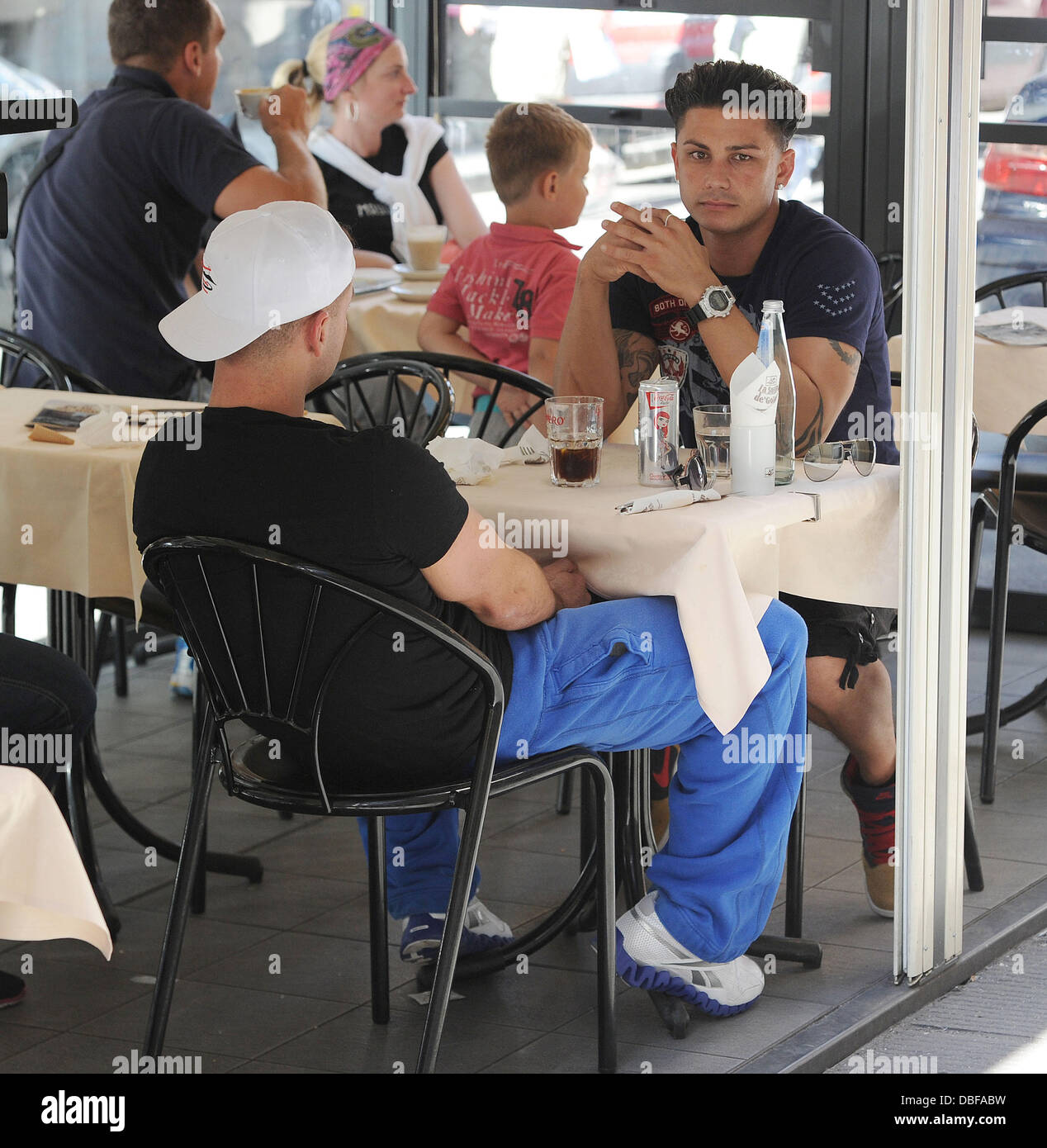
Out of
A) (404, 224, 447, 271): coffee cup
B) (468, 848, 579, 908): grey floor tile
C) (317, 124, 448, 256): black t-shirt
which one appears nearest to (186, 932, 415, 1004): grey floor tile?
(468, 848, 579, 908): grey floor tile

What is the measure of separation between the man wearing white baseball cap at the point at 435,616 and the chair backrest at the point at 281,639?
0.03 feet

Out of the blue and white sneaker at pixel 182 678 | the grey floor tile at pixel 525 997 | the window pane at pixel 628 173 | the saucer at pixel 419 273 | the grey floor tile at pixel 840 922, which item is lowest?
the grey floor tile at pixel 525 997

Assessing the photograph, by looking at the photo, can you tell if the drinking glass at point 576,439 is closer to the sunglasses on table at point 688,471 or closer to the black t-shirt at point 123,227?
the sunglasses on table at point 688,471

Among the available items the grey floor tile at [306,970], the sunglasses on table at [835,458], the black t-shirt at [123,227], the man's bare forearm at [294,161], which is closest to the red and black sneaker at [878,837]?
the sunglasses on table at [835,458]

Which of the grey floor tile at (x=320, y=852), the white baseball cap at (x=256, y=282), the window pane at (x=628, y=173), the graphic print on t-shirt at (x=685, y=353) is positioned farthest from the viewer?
the window pane at (x=628, y=173)

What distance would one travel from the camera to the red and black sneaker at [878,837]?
2785mm

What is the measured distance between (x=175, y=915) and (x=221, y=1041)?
0.32 meters

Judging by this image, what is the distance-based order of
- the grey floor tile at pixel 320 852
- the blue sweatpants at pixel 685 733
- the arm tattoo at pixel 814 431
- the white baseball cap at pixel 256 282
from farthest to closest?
the grey floor tile at pixel 320 852, the arm tattoo at pixel 814 431, the blue sweatpants at pixel 685 733, the white baseball cap at pixel 256 282

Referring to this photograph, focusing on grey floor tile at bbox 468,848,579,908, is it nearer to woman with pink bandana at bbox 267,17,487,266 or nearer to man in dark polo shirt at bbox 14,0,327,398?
man in dark polo shirt at bbox 14,0,327,398

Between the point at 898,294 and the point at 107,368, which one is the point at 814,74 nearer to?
the point at 898,294

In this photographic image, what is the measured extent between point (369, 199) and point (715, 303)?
270 cm

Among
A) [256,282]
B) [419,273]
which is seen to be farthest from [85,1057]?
[419,273]

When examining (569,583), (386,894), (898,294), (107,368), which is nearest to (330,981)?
(386,894)

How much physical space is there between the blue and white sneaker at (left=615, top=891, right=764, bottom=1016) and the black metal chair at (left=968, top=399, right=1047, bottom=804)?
1201 millimetres
